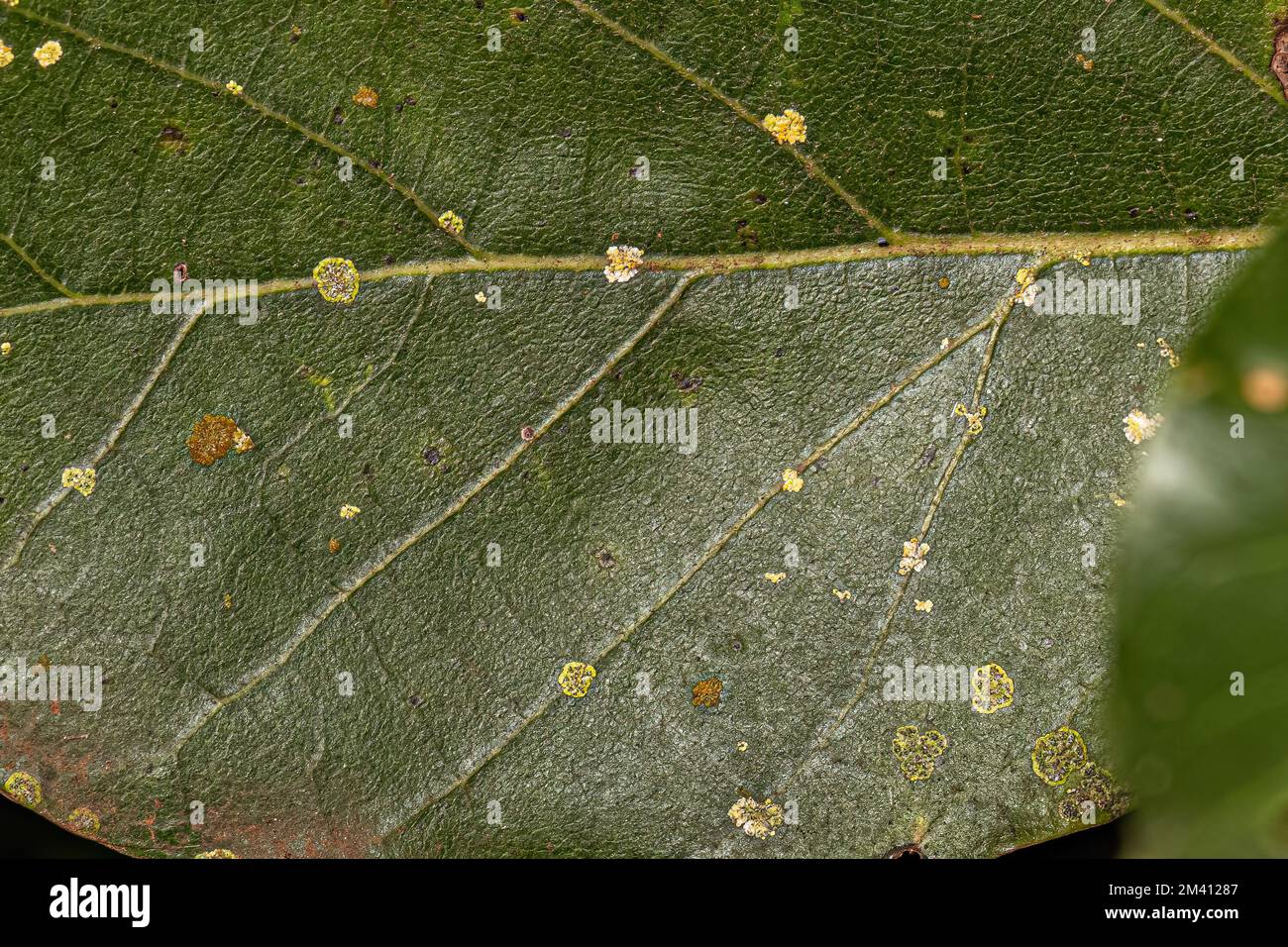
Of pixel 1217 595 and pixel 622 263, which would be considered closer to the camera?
pixel 1217 595

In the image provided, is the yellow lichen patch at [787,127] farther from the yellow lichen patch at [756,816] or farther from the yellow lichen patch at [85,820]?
the yellow lichen patch at [85,820]

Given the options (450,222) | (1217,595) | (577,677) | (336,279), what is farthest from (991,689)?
(336,279)

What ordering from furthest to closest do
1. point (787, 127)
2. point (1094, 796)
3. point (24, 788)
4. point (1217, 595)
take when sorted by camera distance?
point (24, 788) < point (1094, 796) < point (787, 127) < point (1217, 595)

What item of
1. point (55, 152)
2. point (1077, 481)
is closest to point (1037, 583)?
point (1077, 481)

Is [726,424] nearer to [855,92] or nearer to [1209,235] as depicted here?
[855,92]

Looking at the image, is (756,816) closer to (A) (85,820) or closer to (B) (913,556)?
(B) (913,556)

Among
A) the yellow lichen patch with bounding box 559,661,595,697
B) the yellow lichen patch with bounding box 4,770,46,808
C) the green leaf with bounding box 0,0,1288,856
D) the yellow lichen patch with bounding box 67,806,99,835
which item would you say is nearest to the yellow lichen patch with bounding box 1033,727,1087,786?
A: the green leaf with bounding box 0,0,1288,856
